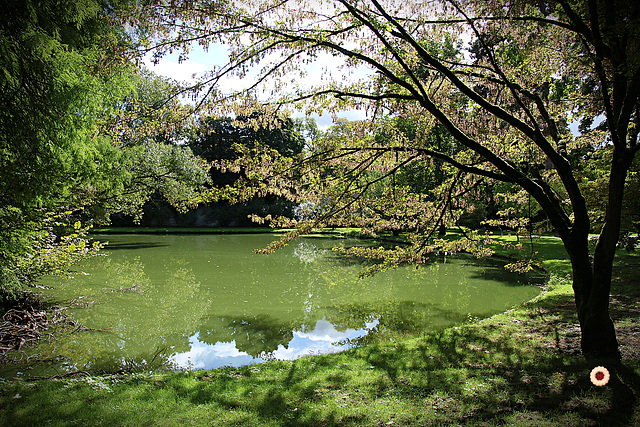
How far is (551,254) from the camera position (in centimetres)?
1634

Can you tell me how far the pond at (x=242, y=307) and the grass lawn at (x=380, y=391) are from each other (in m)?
1.52

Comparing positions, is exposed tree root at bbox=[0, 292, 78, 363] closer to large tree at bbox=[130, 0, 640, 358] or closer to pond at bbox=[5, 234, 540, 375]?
pond at bbox=[5, 234, 540, 375]

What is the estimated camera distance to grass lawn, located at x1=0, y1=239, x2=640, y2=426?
3668mm

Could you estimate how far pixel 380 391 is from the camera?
174 inches

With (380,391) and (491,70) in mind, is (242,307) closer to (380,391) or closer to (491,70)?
(380,391)

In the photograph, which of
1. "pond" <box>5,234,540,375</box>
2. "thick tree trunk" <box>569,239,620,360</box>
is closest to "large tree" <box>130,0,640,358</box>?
"thick tree trunk" <box>569,239,620,360</box>

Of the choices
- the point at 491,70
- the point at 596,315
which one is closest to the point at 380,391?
the point at 596,315

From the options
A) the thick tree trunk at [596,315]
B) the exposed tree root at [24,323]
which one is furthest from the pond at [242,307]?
the thick tree trunk at [596,315]

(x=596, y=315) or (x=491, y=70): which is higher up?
(x=491, y=70)

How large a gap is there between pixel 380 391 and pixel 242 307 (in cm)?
607

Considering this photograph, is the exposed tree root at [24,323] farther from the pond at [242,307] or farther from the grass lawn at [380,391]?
the grass lawn at [380,391]

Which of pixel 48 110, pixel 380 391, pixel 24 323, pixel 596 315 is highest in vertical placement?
pixel 48 110

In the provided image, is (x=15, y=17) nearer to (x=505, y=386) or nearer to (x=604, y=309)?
(x=505, y=386)

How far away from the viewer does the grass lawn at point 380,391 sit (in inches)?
144
